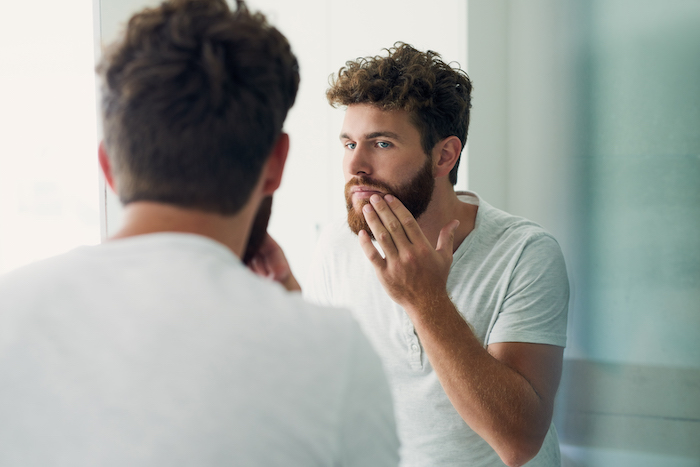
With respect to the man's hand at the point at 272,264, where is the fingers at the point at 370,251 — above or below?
below

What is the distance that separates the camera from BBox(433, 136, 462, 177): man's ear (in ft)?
3.82

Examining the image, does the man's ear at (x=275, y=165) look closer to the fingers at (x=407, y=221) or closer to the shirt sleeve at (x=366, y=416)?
the shirt sleeve at (x=366, y=416)

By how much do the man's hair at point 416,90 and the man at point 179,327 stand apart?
68 centimetres

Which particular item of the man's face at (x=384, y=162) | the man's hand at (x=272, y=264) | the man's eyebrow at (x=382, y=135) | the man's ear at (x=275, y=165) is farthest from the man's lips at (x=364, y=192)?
the man's ear at (x=275, y=165)

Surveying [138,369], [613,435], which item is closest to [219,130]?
[138,369]

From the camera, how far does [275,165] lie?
51 centimetres

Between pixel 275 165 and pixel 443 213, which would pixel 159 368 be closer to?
pixel 275 165

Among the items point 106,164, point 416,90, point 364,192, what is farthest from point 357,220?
point 106,164

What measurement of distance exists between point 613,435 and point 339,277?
27.5 inches

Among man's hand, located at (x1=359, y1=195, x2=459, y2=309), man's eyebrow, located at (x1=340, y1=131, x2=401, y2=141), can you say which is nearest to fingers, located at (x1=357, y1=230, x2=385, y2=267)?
man's hand, located at (x1=359, y1=195, x2=459, y2=309)

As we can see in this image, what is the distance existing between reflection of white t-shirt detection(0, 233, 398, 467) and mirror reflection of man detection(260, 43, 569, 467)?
556 mm

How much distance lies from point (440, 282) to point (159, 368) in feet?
2.13

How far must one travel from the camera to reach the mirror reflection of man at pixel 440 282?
0.90 meters

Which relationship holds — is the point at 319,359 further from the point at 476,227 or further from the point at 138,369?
the point at 476,227
